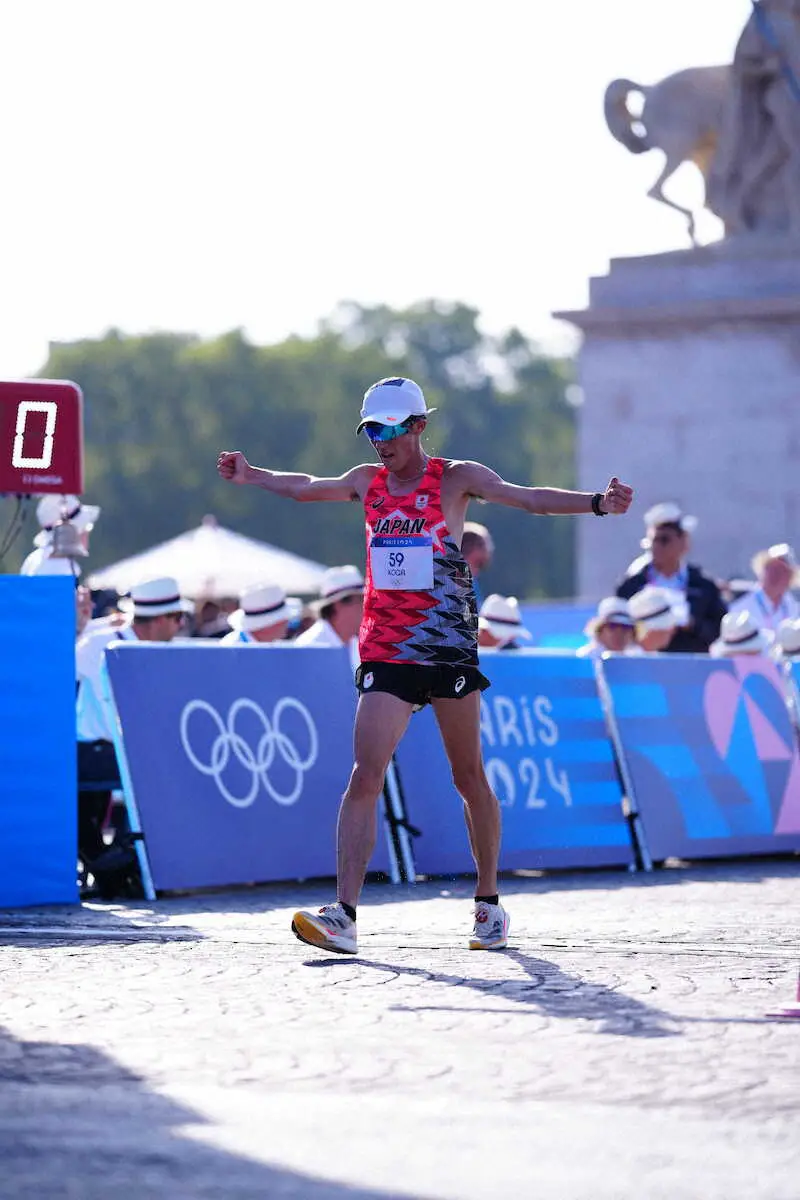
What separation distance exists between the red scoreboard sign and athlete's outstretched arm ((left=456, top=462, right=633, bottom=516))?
3.58 meters

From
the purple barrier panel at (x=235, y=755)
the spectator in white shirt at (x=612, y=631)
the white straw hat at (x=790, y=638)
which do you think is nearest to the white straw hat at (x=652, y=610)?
the spectator in white shirt at (x=612, y=631)

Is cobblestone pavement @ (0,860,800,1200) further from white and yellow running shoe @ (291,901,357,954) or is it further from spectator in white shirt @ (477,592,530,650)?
spectator in white shirt @ (477,592,530,650)

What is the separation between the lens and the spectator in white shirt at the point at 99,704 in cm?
1230

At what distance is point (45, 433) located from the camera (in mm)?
12281

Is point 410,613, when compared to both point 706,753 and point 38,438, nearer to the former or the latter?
point 38,438

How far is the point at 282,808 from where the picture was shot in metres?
12.5

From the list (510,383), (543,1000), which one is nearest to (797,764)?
(543,1000)

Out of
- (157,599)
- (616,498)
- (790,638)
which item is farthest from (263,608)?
(616,498)

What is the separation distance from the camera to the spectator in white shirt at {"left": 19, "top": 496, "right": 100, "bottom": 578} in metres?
13.4

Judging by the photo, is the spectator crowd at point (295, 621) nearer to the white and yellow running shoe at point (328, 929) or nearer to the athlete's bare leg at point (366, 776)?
the athlete's bare leg at point (366, 776)

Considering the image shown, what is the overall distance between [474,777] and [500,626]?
704cm

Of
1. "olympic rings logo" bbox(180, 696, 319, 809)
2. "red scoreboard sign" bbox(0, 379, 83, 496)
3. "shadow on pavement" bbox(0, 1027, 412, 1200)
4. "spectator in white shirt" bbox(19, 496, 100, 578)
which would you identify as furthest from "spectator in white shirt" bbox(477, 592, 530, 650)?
"shadow on pavement" bbox(0, 1027, 412, 1200)

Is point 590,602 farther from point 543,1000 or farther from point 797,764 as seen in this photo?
point 543,1000

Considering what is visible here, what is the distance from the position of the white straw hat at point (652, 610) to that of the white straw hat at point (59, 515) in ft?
12.7
